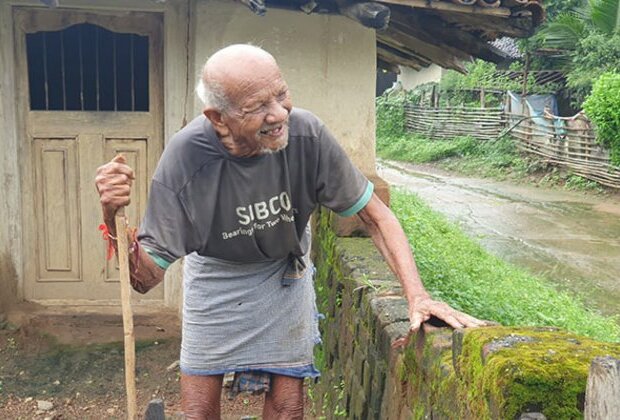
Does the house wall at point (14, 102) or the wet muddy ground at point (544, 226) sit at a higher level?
the house wall at point (14, 102)

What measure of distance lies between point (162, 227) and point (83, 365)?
2.95 metres

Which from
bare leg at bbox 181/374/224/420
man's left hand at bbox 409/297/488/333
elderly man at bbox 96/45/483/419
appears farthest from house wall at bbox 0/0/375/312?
man's left hand at bbox 409/297/488/333

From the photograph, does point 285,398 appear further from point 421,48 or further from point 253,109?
point 421,48

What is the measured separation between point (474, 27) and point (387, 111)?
940 inches

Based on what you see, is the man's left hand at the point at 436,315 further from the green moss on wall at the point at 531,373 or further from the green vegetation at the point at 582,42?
the green vegetation at the point at 582,42

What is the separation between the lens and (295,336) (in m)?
2.90

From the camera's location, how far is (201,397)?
2.85 meters

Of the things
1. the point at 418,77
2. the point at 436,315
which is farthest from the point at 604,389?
the point at 418,77

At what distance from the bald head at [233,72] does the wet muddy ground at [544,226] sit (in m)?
6.17

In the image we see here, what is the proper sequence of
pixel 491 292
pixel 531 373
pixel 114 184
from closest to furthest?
pixel 531 373 < pixel 114 184 < pixel 491 292

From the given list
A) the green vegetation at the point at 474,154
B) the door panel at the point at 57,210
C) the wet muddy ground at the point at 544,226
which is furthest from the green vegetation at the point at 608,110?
the door panel at the point at 57,210

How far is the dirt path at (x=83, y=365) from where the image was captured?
4.67 metres

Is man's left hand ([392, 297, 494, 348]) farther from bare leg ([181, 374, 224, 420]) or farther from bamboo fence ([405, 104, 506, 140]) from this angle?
bamboo fence ([405, 104, 506, 140])

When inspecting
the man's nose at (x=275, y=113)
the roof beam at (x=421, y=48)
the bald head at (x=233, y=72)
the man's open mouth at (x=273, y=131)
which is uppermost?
the roof beam at (x=421, y=48)
